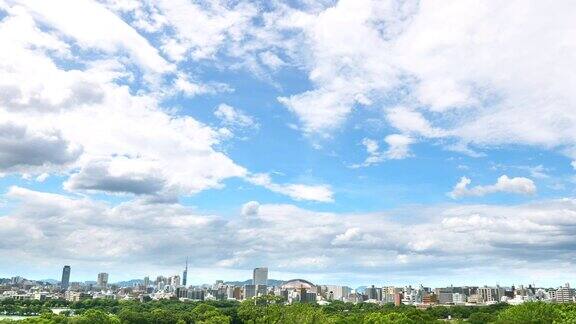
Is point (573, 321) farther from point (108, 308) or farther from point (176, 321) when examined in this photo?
point (108, 308)

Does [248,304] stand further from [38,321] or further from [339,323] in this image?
[38,321]

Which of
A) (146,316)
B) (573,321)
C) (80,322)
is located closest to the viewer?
(573,321)

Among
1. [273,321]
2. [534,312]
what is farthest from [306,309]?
[534,312]

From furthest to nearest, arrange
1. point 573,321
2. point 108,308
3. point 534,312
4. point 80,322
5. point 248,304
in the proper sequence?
point 108,308 < point 248,304 < point 534,312 < point 80,322 < point 573,321

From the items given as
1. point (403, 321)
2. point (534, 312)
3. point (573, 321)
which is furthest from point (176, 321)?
point (573, 321)

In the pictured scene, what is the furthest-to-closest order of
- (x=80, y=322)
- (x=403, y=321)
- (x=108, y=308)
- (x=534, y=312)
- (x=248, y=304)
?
(x=108, y=308) < (x=248, y=304) < (x=534, y=312) < (x=80, y=322) < (x=403, y=321)

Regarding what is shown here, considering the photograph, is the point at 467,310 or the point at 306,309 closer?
the point at 306,309

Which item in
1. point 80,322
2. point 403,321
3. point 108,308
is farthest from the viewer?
point 108,308

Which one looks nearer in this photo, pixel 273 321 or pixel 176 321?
pixel 273 321

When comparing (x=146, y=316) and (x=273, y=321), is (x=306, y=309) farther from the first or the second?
(x=146, y=316)
